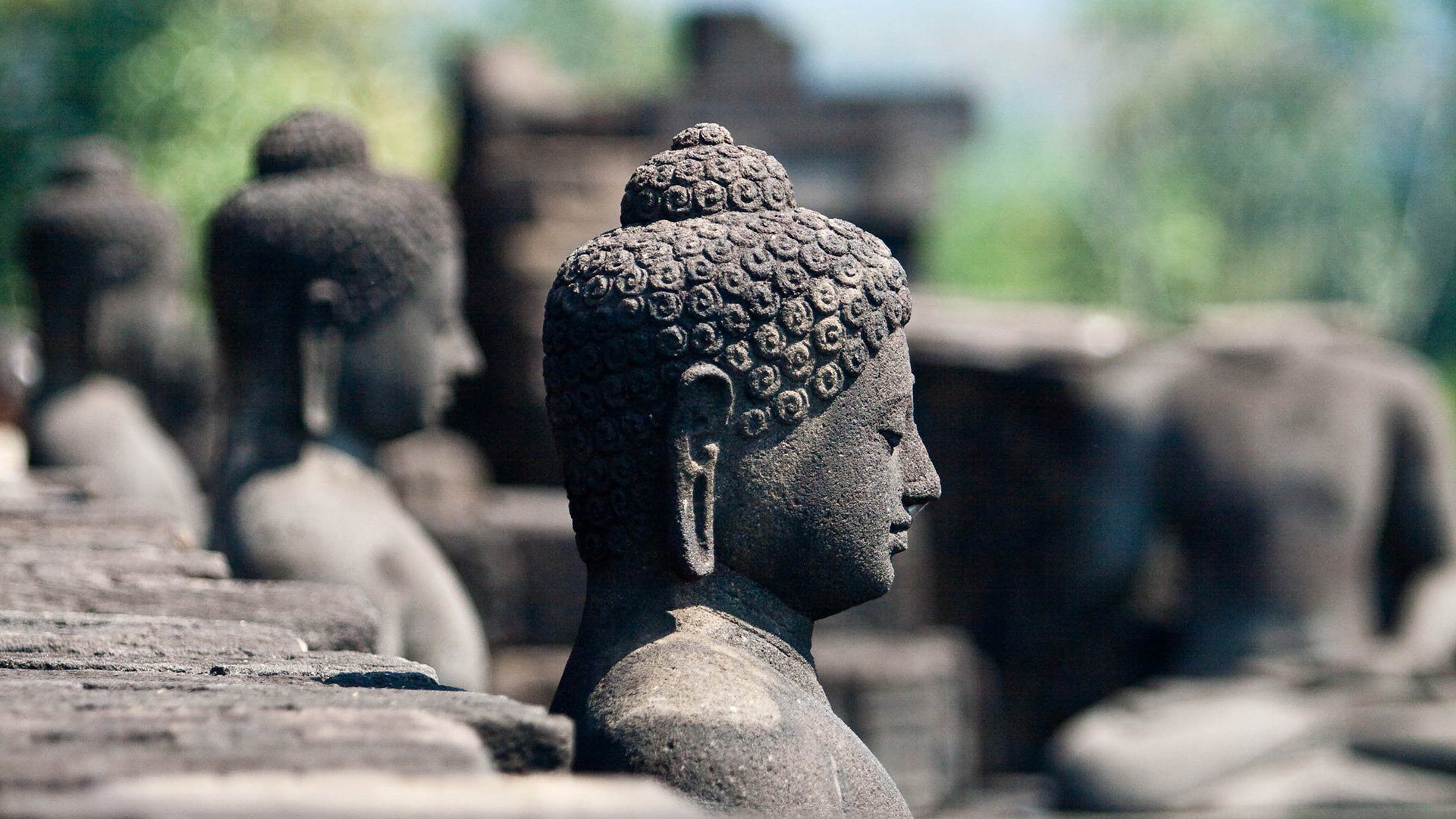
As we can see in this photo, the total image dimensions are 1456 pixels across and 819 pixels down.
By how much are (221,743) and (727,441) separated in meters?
0.88

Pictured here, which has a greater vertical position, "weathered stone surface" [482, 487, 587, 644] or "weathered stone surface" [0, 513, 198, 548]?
"weathered stone surface" [0, 513, 198, 548]

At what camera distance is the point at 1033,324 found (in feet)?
31.0

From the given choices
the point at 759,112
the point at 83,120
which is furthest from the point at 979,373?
the point at 83,120

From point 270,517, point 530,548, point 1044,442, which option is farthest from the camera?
point 1044,442

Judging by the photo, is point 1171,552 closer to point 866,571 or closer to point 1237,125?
point 866,571

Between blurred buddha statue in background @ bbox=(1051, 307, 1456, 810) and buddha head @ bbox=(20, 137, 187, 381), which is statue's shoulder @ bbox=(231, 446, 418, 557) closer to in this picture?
buddha head @ bbox=(20, 137, 187, 381)

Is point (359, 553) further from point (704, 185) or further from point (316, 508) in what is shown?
point (704, 185)

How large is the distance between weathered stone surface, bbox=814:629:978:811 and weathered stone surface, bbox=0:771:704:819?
529 cm

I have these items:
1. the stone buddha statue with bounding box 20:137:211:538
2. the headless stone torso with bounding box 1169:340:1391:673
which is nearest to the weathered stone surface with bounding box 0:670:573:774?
the stone buddha statue with bounding box 20:137:211:538

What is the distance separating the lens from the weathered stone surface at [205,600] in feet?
11.0

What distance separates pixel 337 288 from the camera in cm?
436

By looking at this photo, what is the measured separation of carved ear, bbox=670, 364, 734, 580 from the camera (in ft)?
8.76

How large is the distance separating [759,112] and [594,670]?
1088cm

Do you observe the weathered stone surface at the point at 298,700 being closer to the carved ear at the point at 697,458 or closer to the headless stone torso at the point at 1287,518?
the carved ear at the point at 697,458
